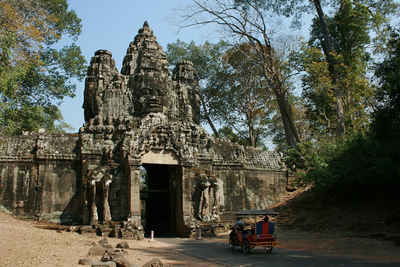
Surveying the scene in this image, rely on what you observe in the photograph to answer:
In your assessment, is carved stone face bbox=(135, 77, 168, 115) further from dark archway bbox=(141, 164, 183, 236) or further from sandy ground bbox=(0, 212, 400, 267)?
sandy ground bbox=(0, 212, 400, 267)

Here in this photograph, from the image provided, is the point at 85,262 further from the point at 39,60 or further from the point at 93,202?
the point at 39,60

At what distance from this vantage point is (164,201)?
20.8 meters

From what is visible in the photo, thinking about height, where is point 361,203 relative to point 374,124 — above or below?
below

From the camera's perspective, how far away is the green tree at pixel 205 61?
3356 centimetres

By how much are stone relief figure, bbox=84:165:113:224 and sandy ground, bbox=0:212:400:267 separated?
1517 mm

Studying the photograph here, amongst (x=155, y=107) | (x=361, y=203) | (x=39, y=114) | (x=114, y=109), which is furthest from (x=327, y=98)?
(x=39, y=114)

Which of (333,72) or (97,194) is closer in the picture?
(97,194)

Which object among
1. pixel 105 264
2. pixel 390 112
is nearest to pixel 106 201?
pixel 105 264

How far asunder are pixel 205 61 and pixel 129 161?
65.3 ft

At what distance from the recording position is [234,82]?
31.8 meters

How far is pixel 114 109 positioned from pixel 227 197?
7205 mm

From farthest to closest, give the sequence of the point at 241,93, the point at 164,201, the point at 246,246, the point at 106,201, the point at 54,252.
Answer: the point at 241,93 < the point at 164,201 < the point at 106,201 < the point at 246,246 < the point at 54,252

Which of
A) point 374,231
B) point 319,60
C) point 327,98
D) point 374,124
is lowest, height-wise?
point 374,231

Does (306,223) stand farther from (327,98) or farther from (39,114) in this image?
(39,114)
